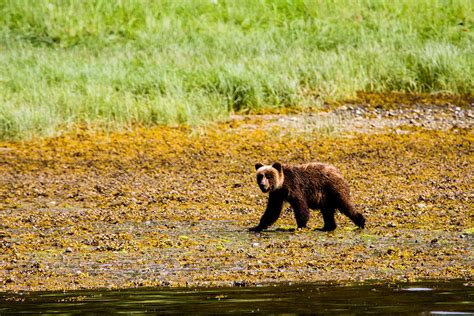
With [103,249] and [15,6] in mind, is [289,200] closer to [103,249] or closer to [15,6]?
[103,249]

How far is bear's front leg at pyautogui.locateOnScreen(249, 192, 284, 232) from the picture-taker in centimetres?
1055

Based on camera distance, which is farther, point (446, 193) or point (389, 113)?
point (389, 113)

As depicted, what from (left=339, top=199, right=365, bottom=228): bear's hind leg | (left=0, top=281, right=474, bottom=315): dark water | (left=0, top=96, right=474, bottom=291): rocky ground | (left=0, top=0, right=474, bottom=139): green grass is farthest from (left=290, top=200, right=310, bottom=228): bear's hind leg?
(left=0, top=0, right=474, bottom=139): green grass

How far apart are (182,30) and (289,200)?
12.5 m

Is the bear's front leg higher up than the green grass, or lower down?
higher up

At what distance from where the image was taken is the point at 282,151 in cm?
1499

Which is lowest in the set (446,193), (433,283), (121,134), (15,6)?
(15,6)

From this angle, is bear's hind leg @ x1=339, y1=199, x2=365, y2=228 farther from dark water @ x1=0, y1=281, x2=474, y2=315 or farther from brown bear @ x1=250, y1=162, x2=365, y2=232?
dark water @ x1=0, y1=281, x2=474, y2=315

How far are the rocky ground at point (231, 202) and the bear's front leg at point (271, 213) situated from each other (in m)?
0.08

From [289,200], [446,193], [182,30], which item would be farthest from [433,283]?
[182,30]

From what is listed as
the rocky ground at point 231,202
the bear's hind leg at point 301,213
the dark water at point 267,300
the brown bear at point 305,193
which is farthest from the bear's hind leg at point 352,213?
the dark water at point 267,300

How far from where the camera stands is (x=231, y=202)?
12430 mm

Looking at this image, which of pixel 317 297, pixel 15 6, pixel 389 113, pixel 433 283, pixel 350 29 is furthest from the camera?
pixel 15 6

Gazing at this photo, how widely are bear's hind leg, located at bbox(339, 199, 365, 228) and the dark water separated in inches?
111
